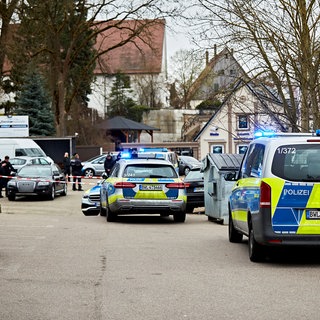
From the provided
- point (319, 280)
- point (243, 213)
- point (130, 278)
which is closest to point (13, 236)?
point (243, 213)

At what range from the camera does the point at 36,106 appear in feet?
216

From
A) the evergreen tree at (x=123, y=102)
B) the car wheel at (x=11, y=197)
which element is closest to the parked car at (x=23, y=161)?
the car wheel at (x=11, y=197)

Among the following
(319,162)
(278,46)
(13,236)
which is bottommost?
(13,236)

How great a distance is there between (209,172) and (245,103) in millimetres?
2467

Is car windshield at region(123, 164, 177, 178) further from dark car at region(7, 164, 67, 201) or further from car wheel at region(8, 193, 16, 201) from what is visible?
car wheel at region(8, 193, 16, 201)

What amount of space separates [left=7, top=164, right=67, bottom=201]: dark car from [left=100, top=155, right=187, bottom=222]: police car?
1130 cm

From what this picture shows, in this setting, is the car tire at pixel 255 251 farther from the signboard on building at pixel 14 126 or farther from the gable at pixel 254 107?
the signboard on building at pixel 14 126

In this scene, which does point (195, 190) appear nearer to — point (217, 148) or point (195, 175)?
point (195, 175)

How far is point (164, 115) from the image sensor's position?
9381cm

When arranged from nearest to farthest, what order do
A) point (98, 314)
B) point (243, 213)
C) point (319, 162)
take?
1. point (98, 314)
2. point (319, 162)
3. point (243, 213)

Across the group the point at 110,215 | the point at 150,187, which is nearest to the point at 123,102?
the point at 110,215

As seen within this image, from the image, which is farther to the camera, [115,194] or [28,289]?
[115,194]

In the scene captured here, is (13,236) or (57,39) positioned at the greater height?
(57,39)

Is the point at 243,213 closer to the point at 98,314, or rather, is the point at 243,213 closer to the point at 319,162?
the point at 319,162
